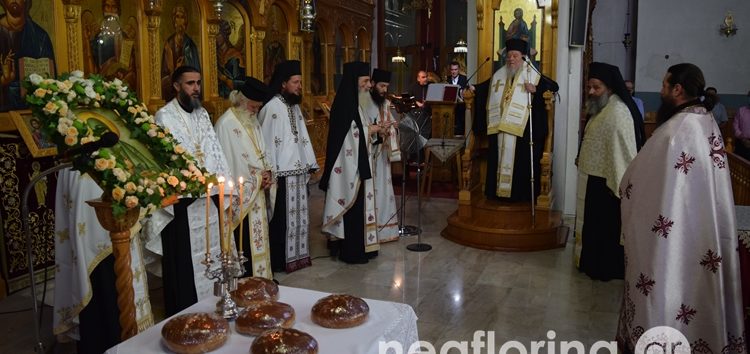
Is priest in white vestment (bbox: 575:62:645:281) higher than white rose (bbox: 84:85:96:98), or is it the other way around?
white rose (bbox: 84:85:96:98)

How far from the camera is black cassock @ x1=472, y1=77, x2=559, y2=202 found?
6.57m

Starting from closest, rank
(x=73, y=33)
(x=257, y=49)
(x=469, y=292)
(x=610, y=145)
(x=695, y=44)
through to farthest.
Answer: (x=469, y=292), (x=610, y=145), (x=73, y=33), (x=257, y=49), (x=695, y=44)

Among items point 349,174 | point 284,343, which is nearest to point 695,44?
point 349,174

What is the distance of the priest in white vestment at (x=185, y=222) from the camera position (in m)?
4.05

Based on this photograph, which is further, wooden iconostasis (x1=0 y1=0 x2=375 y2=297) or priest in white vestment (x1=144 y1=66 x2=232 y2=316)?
wooden iconostasis (x1=0 y1=0 x2=375 y2=297)

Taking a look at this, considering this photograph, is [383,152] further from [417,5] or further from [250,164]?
[417,5]

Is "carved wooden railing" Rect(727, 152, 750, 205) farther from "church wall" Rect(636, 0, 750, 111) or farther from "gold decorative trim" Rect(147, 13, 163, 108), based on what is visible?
"church wall" Rect(636, 0, 750, 111)

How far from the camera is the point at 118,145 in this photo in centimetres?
246

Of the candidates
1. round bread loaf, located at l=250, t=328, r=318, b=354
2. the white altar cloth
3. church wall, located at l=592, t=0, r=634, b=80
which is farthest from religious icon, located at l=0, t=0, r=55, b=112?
church wall, located at l=592, t=0, r=634, b=80

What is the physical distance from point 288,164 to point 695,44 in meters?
11.3

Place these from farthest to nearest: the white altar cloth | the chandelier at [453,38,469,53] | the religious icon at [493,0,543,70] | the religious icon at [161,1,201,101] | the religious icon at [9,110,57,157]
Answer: the chandelier at [453,38,469,53]
the religious icon at [161,1,201,101]
the religious icon at [493,0,543,70]
the religious icon at [9,110,57,157]
the white altar cloth

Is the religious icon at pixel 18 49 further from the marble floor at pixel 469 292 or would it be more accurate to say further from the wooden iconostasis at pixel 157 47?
the marble floor at pixel 469 292

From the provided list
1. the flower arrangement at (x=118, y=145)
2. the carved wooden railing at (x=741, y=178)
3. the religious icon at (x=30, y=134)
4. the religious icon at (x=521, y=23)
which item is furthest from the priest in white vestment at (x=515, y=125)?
the flower arrangement at (x=118, y=145)

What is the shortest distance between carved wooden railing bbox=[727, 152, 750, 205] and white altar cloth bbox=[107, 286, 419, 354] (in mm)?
3679
